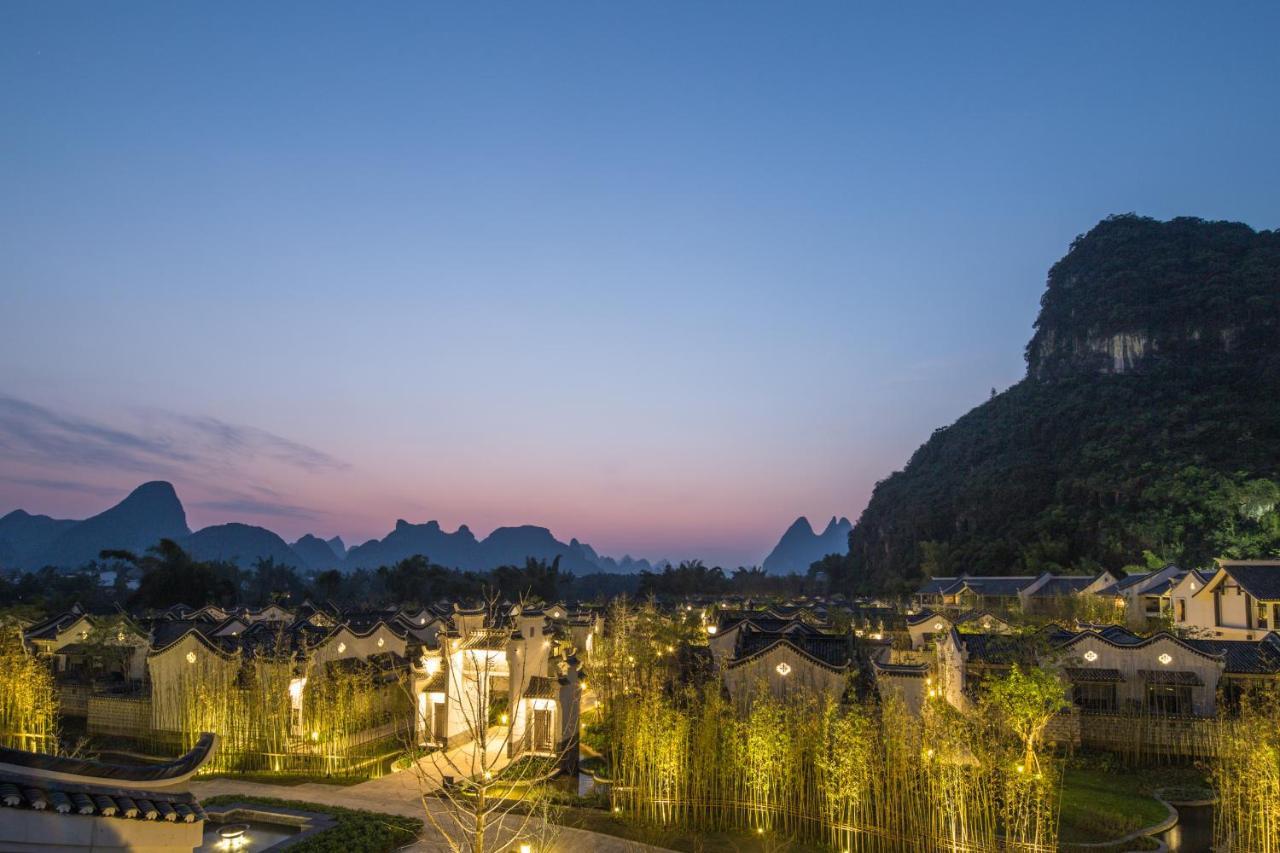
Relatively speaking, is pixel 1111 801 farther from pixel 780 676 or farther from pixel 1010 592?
pixel 1010 592

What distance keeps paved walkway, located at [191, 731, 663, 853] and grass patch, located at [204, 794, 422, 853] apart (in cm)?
27

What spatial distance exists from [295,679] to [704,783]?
8.90 m

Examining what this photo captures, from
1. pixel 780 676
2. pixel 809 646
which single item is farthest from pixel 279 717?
pixel 809 646

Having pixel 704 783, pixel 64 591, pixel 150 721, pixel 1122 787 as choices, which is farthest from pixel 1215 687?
pixel 64 591

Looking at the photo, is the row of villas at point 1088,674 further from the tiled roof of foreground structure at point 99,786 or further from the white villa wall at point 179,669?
the tiled roof of foreground structure at point 99,786

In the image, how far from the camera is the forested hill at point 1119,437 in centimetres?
4428

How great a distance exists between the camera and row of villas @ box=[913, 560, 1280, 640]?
23.8m

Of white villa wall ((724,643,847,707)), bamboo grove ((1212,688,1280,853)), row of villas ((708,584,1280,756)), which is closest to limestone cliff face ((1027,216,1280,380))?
row of villas ((708,584,1280,756))

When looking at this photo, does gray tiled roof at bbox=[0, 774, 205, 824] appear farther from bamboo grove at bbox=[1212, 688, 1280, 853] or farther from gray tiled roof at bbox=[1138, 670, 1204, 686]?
gray tiled roof at bbox=[1138, 670, 1204, 686]

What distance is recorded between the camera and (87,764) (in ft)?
13.3

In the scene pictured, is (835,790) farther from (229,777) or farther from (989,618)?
(989,618)

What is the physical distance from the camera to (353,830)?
10336 millimetres

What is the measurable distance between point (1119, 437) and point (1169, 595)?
96.6ft

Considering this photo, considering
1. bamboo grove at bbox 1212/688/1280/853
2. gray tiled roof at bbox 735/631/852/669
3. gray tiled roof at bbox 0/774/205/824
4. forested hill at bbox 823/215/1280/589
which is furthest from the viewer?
forested hill at bbox 823/215/1280/589
